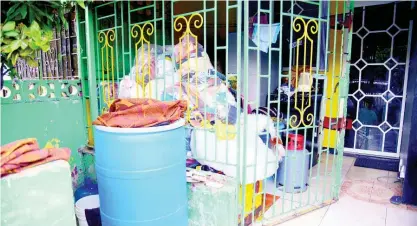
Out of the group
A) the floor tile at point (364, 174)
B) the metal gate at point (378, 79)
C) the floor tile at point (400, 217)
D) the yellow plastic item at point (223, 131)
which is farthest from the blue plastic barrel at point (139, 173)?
the metal gate at point (378, 79)

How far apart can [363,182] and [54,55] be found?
360 cm

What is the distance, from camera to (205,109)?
2.02m

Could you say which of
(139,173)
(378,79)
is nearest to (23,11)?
(139,173)

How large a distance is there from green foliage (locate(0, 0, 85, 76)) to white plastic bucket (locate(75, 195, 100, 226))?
1.19 meters

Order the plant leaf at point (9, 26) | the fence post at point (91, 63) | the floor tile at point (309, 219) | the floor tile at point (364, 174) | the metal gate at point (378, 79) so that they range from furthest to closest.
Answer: the metal gate at point (378, 79) → the floor tile at point (364, 174) → the fence post at point (91, 63) → the floor tile at point (309, 219) → the plant leaf at point (9, 26)

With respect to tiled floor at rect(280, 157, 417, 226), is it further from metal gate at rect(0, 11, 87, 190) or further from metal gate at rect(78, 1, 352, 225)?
metal gate at rect(0, 11, 87, 190)

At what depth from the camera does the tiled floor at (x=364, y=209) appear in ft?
7.60

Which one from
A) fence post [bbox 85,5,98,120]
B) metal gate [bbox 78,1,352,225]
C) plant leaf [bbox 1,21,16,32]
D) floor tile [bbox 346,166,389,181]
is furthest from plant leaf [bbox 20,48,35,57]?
floor tile [bbox 346,166,389,181]

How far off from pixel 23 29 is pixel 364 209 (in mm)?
2919

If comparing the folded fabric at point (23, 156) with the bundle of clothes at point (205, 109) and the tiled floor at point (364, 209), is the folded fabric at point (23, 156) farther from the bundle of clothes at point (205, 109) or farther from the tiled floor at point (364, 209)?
the tiled floor at point (364, 209)

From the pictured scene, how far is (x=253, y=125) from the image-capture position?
221cm

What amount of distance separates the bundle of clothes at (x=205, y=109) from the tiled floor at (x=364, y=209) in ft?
2.11

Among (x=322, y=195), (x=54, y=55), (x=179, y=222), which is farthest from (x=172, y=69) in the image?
(x=322, y=195)

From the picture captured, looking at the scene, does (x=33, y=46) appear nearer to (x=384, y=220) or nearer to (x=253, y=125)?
(x=253, y=125)
